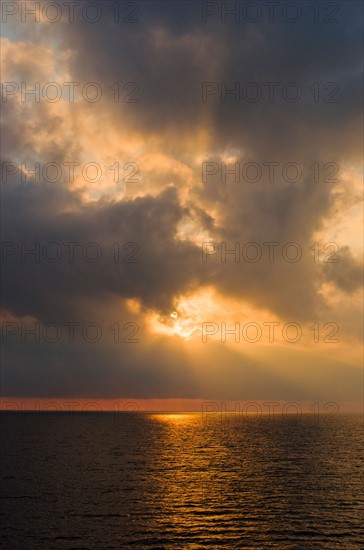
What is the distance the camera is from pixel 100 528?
5169cm

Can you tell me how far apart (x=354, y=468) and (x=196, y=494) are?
43233mm

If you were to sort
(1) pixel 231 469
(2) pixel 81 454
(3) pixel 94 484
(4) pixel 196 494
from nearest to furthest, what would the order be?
(4) pixel 196 494
(3) pixel 94 484
(1) pixel 231 469
(2) pixel 81 454

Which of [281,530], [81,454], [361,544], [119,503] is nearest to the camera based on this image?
[361,544]

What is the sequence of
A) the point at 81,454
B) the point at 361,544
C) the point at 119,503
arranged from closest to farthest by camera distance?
the point at 361,544 < the point at 119,503 < the point at 81,454

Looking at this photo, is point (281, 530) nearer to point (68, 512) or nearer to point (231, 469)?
point (68, 512)

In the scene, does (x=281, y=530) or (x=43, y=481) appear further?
(x=43, y=481)

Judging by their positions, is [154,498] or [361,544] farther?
[154,498]

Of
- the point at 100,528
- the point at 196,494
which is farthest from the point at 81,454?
the point at 100,528

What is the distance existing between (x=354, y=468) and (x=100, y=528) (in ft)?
209

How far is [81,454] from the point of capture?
121m

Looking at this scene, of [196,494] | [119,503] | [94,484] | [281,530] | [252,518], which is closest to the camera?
[281,530]

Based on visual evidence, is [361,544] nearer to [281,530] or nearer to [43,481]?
[281,530]

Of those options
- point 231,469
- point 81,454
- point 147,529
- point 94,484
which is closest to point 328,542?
point 147,529

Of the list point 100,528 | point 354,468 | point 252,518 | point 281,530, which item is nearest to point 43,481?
point 100,528
